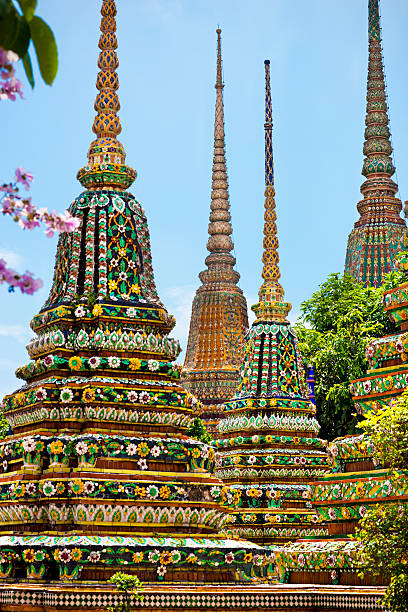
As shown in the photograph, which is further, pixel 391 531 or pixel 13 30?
pixel 391 531

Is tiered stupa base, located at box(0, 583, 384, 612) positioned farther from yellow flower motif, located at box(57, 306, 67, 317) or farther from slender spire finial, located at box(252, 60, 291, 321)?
slender spire finial, located at box(252, 60, 291, 321)

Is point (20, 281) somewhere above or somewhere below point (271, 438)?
below

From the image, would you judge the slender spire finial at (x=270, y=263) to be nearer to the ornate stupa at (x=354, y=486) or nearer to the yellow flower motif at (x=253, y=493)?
the yellow flower motif at (x=253, y=493)

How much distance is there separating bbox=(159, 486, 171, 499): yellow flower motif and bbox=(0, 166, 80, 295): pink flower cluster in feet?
39.9

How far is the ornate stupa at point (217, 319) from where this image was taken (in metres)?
50.5

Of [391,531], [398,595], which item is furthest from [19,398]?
[398,595]

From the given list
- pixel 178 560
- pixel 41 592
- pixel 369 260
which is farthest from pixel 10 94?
pixel 369 260

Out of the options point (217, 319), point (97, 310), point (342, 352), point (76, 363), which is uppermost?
point (217, 319)

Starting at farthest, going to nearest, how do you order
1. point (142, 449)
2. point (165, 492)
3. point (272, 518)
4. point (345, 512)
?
point (272, 518)
point (345, 512)
point (142, 449)
point (165, 492)

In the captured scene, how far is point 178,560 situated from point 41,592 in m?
2.63

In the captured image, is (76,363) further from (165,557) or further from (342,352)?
(342,352)

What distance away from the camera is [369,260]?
54594 mm

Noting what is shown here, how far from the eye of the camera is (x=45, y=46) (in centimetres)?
571

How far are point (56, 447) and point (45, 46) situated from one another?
13.2m
